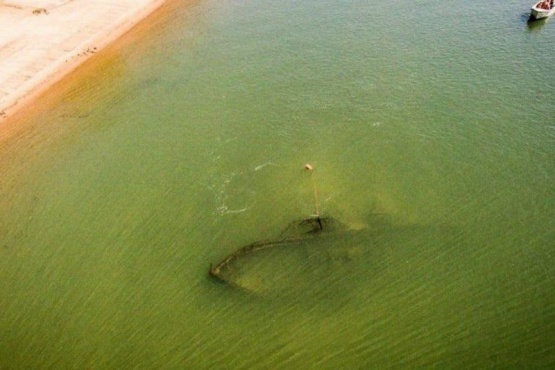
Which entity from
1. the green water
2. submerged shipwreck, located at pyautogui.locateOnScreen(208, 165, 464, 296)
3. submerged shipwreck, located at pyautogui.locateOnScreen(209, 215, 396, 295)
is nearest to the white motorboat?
the green water

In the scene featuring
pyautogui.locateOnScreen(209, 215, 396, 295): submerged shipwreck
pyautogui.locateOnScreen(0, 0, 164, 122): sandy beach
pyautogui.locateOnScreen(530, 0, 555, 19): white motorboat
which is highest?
pyautogui.locateOnScreen(530, 0, 555, 19): white motorboat

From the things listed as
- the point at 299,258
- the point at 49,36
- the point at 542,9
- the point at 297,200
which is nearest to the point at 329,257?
the point at 299,258

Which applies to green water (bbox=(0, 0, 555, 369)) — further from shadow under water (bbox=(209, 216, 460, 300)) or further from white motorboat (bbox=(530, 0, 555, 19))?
white motorboat (bbox=(530, 0, 555, 19))

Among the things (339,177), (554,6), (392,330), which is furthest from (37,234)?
(554,6)

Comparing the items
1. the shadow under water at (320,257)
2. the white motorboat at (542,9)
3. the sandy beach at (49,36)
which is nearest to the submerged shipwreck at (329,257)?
the shadow under water at (320,257)

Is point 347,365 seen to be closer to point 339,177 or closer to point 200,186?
point 339,177
